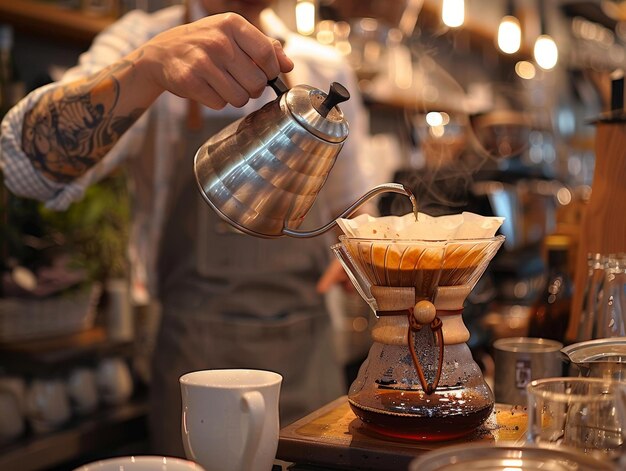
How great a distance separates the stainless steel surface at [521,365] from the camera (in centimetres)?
115

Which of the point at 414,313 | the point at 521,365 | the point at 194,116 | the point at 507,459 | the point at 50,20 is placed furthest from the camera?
the point at 50,20

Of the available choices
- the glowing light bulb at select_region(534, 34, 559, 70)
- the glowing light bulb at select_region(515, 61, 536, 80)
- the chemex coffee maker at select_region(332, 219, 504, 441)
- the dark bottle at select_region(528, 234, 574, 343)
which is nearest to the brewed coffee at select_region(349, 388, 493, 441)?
the chemex coffee maker at select_region(332, 219, 504, 441)

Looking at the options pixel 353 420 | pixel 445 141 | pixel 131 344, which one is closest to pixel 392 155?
pixel 445 141

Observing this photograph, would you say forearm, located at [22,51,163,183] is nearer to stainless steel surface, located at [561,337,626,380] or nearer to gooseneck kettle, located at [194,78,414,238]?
gooseneck kettle, located at [194,78,414,238]

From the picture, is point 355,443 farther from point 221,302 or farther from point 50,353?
point 50,353

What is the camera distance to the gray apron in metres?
1.86

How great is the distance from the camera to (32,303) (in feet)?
6.96

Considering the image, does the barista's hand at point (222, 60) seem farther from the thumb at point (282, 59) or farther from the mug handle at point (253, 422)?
the mug handle at point (253, 422)

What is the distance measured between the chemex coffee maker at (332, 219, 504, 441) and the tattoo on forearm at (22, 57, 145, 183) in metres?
0.56

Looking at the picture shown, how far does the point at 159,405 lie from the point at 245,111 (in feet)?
2.37

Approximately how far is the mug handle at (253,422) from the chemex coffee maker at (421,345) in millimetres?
160

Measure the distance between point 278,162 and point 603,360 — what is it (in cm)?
42

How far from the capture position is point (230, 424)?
2.58 ft

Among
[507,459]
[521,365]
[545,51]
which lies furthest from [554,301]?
[545,51]
